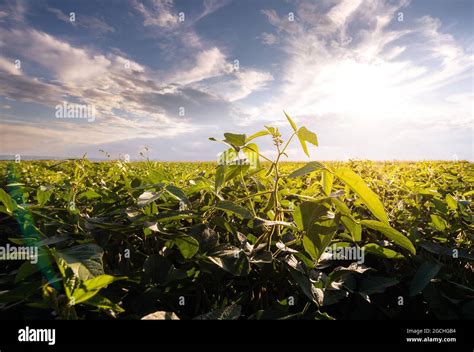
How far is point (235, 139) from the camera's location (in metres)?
1.14

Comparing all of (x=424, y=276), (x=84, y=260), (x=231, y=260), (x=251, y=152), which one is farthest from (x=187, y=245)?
(x=424, y=276)

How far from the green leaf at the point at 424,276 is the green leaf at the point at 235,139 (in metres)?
0.70

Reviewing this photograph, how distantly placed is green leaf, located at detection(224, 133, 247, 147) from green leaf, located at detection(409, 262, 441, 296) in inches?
27.6

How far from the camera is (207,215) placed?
1256 millimetres

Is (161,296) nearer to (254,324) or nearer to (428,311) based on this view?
(254,324)

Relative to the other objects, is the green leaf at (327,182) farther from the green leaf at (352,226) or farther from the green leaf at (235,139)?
the green leaf at (235,139)

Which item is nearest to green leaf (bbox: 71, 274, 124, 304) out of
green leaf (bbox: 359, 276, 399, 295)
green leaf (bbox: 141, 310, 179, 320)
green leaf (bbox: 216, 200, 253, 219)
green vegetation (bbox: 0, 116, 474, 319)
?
green vegetation (bbox: 0, 116, 474, 319)

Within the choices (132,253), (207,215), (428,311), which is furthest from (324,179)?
(132,253)

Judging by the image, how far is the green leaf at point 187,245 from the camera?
3.23 ft

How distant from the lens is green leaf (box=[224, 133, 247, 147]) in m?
1.13

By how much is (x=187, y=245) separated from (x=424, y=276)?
75 centimetres

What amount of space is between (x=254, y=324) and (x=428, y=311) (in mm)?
708

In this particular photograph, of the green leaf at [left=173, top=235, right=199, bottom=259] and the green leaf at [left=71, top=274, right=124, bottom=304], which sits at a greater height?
the green leaf at [left=173, top=235, right=199, bottom=259]

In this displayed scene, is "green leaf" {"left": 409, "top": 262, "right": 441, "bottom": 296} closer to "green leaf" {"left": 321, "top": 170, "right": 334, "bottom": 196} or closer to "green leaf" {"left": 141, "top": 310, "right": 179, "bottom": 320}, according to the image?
"green leaf" {"left": 321, "top": 170, "right": 334, "bottom": 196}
